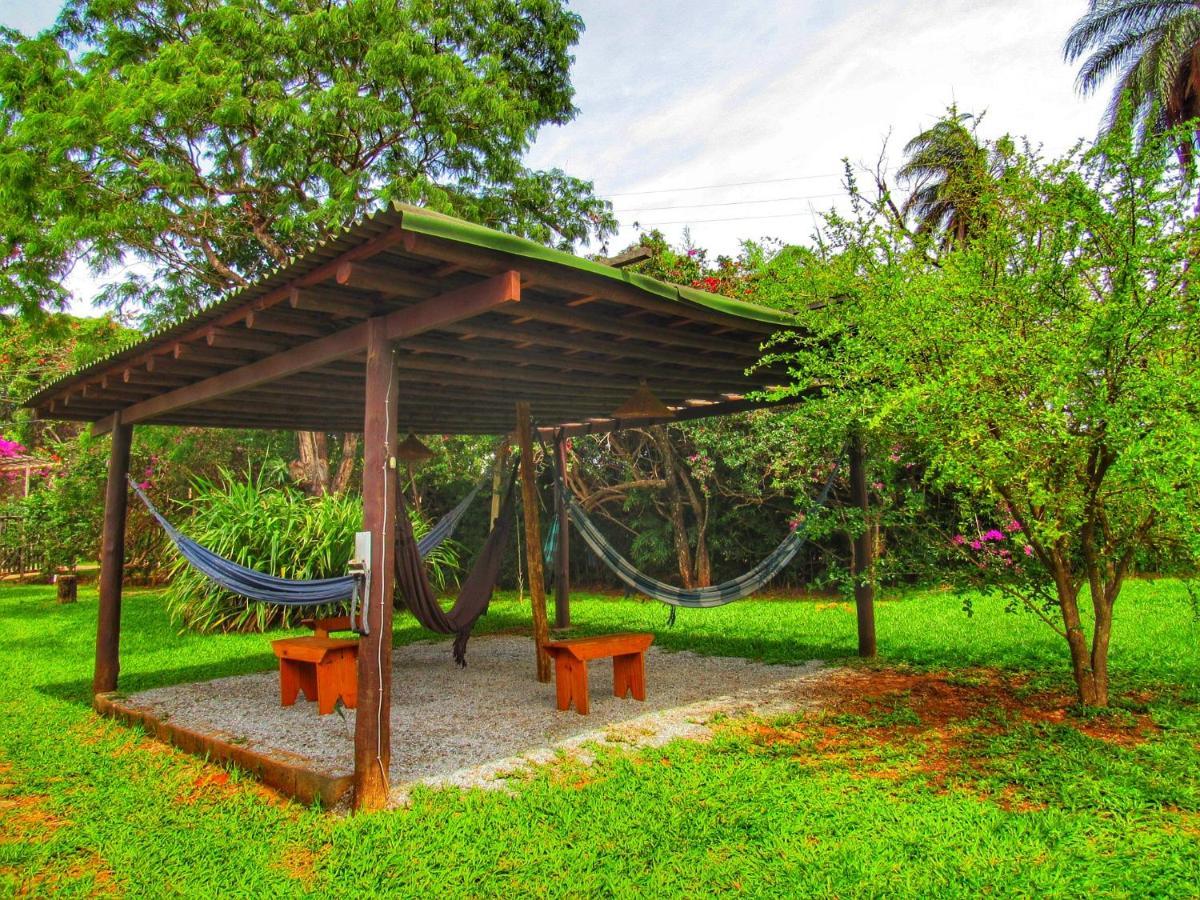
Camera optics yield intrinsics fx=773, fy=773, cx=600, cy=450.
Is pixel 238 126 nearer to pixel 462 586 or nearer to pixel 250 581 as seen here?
pixel 250 581

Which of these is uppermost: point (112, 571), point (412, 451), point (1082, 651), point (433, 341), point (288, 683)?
point (433, 341)

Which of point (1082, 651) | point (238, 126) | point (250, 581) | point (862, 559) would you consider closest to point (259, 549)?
point (250, 581)

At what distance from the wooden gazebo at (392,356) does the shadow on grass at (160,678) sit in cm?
26

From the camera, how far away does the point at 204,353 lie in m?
3.28

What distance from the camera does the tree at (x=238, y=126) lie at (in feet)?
22.4

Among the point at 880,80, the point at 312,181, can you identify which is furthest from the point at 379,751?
the point at 312,181

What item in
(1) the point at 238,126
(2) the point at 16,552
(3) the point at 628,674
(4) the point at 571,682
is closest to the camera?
(4) the point at 571,682

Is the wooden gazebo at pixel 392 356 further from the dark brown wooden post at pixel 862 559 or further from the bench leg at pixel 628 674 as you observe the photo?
the dark brown wooden post at pixel 862 559

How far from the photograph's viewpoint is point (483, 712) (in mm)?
3678

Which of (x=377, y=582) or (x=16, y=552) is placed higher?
(x=377, y=582)

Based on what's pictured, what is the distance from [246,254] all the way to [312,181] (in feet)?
5.31

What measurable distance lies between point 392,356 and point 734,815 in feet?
6.03

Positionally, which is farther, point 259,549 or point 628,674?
point 259,549

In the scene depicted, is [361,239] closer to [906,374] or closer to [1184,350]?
[906,374]
